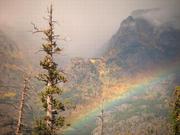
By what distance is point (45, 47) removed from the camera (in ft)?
88.4

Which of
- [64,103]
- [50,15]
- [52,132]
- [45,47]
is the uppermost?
[50,15]

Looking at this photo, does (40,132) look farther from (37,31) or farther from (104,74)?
(104,74)

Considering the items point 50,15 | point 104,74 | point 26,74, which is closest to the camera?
point 50,15

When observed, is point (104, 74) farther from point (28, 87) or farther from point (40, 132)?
point (40, 132)

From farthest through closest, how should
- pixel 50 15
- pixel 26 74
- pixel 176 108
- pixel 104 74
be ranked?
pixel 104 74, pixel 176 108, pixel 26 74, pixel 50 15

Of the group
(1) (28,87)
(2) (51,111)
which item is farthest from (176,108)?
(2) (51,111)

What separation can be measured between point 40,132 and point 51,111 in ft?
6.44

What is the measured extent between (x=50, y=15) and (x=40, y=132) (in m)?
9.18

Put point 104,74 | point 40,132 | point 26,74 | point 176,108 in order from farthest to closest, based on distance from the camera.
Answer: point 104,74
point 176,108
point 26,74
point 40,132

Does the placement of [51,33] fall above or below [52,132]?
above

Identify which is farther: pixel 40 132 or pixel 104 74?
pixel 104 74

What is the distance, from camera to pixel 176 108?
57.5m

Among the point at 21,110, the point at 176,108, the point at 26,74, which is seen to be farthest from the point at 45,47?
the point at 176,108

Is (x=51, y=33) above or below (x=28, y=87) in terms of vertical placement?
above
